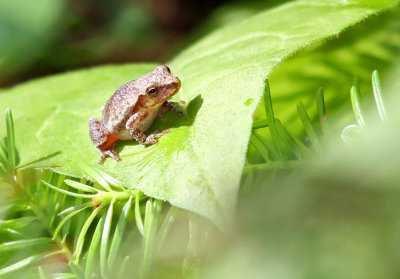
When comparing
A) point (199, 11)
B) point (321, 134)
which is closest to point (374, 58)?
point (321, 134)

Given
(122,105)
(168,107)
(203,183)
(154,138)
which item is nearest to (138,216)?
(203,183)

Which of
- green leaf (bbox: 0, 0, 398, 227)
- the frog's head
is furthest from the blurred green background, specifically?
the frog's head

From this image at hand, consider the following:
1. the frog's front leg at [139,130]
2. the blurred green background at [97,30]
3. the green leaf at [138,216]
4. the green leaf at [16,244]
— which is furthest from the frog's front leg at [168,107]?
the blurred green background at [97,30]

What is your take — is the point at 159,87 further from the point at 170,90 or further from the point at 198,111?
the point at 198,111

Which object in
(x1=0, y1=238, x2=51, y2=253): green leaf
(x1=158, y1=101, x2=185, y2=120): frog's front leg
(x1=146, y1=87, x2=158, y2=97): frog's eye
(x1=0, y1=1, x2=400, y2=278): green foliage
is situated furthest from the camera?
(x1=146, y1=87, x2=158, y2=97): frog's eye

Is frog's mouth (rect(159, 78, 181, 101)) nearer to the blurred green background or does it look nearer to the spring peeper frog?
the spring peeper frog

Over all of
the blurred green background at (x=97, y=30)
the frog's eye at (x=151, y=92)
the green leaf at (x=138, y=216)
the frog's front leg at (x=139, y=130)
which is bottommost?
the green leaf at (x=138, y=216)

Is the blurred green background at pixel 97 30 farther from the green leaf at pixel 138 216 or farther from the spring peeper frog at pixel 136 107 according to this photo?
the green leaf at pixel 138 216
